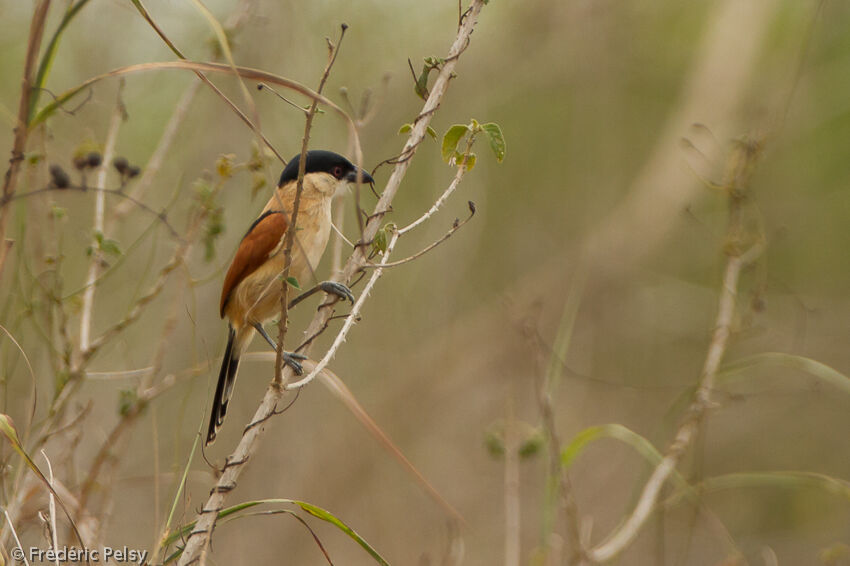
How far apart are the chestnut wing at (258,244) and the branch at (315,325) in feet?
3.03

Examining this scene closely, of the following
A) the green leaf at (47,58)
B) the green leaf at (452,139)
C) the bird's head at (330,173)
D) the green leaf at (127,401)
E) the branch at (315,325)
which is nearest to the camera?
the green leaf at (47,58)

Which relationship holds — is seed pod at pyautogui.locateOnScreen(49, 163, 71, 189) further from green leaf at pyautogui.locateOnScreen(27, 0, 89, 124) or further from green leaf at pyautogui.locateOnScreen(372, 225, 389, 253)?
green leaf at pyautogui.locateOnScreen(372, 225, 389, 253)

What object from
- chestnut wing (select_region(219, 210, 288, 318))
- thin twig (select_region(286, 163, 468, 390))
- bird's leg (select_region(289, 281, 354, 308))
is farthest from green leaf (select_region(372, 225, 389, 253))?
chestnut wing (select_region(219, 210, 288, 318))

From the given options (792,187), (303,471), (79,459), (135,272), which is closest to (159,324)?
(135,272)

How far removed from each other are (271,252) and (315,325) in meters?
1.26

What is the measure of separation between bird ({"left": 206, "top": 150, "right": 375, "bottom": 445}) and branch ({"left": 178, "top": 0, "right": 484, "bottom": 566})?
0.86m

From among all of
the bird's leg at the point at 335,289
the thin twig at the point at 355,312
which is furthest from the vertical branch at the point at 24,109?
the bird's leg at the point at 335,289

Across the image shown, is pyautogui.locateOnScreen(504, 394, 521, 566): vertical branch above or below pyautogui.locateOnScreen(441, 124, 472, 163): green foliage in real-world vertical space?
below

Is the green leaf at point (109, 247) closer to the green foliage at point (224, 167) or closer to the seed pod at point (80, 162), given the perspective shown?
the seed pod at point (80, 162)

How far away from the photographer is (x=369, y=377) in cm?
708

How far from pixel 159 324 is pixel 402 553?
7.69 feet

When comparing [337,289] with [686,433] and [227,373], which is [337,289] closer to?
[227,373]

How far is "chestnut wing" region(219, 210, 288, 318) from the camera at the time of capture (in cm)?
362

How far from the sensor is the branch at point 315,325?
1982mm
